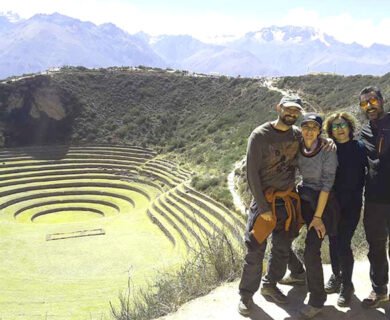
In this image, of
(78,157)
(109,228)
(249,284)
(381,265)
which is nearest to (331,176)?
(381,265)

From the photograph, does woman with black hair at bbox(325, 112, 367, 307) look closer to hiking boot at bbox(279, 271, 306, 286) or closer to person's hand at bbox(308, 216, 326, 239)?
person's hand at bbox(308, 216, 326, 239)

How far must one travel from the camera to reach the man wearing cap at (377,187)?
4.45m

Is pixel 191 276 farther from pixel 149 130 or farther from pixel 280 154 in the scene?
pixel 149 130

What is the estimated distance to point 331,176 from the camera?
14.5 feet

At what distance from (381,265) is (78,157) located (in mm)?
31379

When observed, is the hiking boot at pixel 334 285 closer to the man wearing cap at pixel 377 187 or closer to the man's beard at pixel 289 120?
the man wearing cap at pixel 377 187

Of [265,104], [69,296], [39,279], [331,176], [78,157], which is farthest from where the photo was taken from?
[265,104]

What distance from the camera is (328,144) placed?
4.44 metres

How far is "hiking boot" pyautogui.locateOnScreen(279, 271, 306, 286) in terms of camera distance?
17.7 feet

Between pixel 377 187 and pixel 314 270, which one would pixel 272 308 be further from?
pixel 377 187

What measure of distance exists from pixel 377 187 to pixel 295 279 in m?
1.87

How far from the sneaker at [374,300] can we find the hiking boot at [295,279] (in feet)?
3.01

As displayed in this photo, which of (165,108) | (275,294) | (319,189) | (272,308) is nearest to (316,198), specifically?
(319,189)

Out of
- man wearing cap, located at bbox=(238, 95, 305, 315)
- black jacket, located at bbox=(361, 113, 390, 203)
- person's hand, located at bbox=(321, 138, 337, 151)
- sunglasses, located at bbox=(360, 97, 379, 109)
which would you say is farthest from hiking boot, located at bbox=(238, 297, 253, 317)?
sunglasses, located at bbox=(360, 97, 379, 109)
